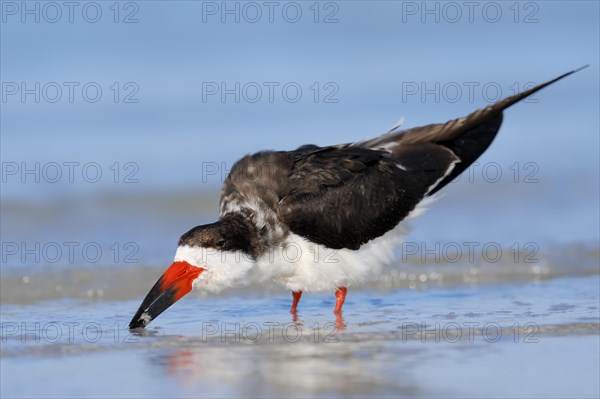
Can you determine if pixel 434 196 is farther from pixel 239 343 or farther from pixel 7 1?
pixel 7 1

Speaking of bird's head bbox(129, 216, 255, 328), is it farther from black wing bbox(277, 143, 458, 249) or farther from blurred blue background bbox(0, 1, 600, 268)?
blurred blue background bbox(0, 1, 600, 268)

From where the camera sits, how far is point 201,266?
7.20 meters

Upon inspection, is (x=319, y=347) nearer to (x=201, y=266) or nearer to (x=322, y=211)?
(x=201, y=266)

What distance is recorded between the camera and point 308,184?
25.0 feet

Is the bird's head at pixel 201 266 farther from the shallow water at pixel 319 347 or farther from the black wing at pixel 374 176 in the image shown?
the black wing at pixel 374 176

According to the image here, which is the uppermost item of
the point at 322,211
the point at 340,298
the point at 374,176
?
the point at 374,176

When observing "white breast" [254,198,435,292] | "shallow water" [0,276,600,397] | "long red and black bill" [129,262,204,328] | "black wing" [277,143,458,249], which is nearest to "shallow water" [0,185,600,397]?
"shallow water" [0,276,600,397]

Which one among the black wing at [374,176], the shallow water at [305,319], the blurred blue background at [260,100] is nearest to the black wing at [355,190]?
the black wing at [374,176]

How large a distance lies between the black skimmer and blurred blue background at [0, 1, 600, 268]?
7.06ft

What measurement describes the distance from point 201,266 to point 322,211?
0.94m

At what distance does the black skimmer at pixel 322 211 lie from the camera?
7258mm

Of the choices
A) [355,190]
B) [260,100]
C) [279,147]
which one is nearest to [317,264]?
[355,190]

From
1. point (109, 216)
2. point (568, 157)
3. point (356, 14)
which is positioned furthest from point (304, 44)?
point (109, 216)

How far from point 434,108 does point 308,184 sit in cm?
779
